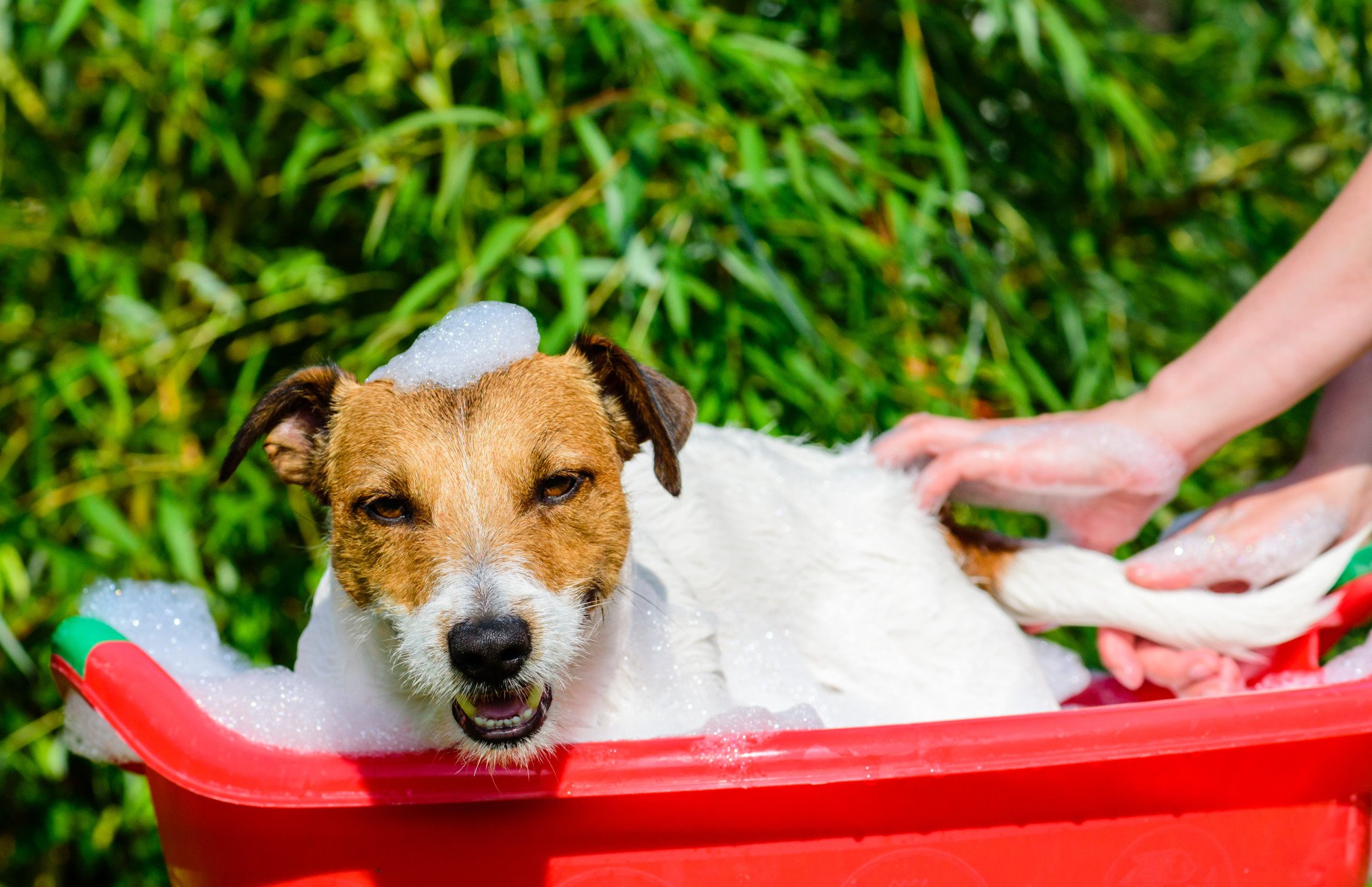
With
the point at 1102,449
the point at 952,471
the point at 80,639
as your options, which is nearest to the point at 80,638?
the point at 80,639

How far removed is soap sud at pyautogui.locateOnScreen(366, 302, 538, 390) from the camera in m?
1.74

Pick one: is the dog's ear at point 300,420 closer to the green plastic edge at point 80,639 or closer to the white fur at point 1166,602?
the green plastic edge at point 80,639

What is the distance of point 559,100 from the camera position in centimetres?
280

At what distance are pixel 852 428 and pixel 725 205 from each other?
60 cm

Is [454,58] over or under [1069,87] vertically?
under

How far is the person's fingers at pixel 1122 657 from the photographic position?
7.14ft

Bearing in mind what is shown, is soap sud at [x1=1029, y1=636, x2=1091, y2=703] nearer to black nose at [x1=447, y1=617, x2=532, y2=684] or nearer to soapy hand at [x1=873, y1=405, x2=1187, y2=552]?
soapy hand at [x1=873, y1=405, x2=1187, y2=552]

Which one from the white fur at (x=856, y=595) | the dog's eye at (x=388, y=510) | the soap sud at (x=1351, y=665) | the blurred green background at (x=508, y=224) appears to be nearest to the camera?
the dog's eye at (x=388, y=510)

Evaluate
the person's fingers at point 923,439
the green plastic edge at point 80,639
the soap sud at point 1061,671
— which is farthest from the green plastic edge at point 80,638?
the soap sud at point 1061,671

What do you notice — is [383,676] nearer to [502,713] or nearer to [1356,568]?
[502,713]

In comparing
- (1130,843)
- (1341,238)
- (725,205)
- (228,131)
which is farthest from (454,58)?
(1130,843)

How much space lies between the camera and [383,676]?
1637 mm

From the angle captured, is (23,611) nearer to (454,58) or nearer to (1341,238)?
(454,58)

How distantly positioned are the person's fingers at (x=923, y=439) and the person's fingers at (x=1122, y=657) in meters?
0.43
